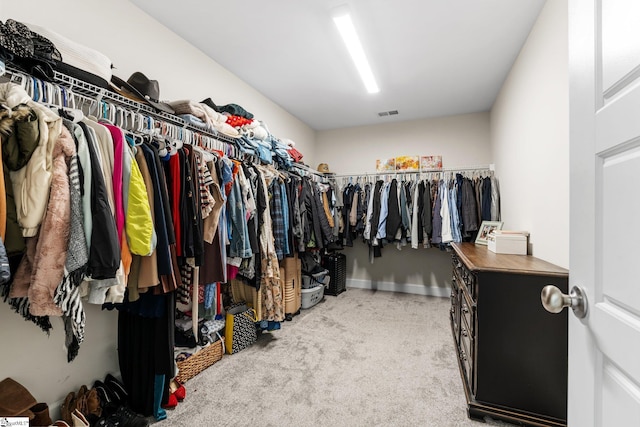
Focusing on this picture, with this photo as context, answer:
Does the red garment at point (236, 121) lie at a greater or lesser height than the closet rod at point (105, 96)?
greater

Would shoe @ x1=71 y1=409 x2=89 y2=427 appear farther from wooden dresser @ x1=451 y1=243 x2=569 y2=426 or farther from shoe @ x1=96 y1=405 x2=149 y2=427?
wooden dresser @ x1=451 y1=243 x2=569 y2=426

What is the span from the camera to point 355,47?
2254 millimetres

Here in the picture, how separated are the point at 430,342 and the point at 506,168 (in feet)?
6.34

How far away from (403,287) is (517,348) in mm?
2649

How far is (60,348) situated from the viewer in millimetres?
1497

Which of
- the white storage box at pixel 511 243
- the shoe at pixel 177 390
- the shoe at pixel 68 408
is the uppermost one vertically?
the white storage box at pixel 511 243

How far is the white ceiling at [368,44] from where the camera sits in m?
1.93

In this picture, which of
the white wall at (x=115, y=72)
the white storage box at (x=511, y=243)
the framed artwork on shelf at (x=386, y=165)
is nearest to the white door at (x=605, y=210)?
the white storage box at (x=511, y=243)

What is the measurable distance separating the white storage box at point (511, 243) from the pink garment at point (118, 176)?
2437 mm

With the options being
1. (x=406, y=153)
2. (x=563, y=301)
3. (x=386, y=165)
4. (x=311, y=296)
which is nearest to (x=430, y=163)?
(x=406, y=153)

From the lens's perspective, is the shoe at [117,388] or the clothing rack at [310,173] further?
the clothing rack at [310,173]

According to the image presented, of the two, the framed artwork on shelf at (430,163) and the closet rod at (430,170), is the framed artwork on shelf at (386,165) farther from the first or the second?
the framed artwork on shelf at (430,163)

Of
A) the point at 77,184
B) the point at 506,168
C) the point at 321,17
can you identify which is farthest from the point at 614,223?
the point at 506,168

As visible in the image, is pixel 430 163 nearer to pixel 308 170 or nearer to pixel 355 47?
pixel 308 170
